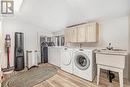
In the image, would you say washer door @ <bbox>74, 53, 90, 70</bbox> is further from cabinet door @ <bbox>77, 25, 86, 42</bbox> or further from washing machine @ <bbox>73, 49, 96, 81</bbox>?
cabinet door @ <bbox>77, 25, 86, 42</bbox>

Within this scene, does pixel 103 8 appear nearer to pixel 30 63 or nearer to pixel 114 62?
pixel 114 62

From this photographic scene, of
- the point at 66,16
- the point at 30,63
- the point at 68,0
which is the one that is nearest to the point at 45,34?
the point at 30,63

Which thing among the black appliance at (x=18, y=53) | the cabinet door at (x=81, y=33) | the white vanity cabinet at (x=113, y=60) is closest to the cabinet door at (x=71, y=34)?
the cabinet door at (x=81, y=33)

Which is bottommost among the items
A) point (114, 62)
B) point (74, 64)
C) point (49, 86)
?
point (49, 86)

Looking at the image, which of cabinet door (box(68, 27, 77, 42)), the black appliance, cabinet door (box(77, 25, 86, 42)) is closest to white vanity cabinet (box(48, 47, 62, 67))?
cabinet door (box(68, 27, 77, 42))

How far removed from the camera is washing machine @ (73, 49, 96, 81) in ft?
8.89

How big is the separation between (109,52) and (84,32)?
4.46ft

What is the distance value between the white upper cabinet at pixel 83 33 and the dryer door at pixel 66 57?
0.63 meters

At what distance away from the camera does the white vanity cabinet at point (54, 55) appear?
172 inches

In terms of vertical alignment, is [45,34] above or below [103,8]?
below

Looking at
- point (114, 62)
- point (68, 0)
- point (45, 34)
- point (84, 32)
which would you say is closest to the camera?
point (114, 62)

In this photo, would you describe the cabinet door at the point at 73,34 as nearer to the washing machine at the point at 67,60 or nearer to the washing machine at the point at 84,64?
the washing machine at the point at 67,60

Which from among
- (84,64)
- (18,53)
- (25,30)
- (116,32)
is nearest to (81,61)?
(84,64)

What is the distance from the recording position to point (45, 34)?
17.5 feet
